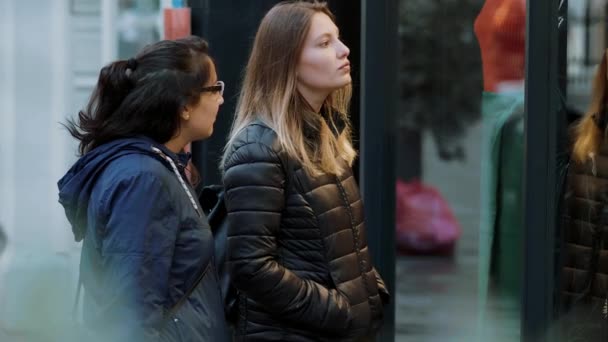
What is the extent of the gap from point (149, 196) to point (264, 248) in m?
0.38

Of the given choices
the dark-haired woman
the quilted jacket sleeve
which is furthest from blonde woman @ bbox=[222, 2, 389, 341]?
the dark-haired woman

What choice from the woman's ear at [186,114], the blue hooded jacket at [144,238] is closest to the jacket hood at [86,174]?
the blue hooded jacket at [144,238]

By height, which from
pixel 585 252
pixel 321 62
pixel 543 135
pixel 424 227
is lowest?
pixel 424 227

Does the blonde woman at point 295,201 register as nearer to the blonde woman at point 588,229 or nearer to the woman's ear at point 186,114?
the woman's ear at point 186,114

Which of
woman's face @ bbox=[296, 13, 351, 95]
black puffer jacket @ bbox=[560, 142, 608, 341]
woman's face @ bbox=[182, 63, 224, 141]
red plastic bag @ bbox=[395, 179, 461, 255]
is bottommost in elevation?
red plastic bag @ bbox=[395, 179, 461, 255]

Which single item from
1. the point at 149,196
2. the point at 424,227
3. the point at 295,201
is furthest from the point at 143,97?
the point at 424,227

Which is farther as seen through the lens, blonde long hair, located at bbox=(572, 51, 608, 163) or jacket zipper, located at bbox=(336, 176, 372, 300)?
blonde long hair, located at bbox=(572, 51, 608, 163)

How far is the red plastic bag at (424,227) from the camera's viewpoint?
12266mm

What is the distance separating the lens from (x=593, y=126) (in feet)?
11.5

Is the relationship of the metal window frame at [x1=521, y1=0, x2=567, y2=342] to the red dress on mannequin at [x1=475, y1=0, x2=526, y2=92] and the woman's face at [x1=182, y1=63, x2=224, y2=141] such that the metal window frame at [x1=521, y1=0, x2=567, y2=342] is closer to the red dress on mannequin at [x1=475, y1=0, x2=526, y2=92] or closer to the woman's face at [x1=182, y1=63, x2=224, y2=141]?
the red dress on mannequin at [x1=475, y1=0, x2=526, y2=92]

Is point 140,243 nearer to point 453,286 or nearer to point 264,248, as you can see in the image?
point 264,248

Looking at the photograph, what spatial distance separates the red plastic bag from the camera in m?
12.3

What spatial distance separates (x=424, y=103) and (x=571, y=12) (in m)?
13.9

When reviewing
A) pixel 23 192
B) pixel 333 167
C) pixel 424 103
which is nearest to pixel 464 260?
pixel 424 103
